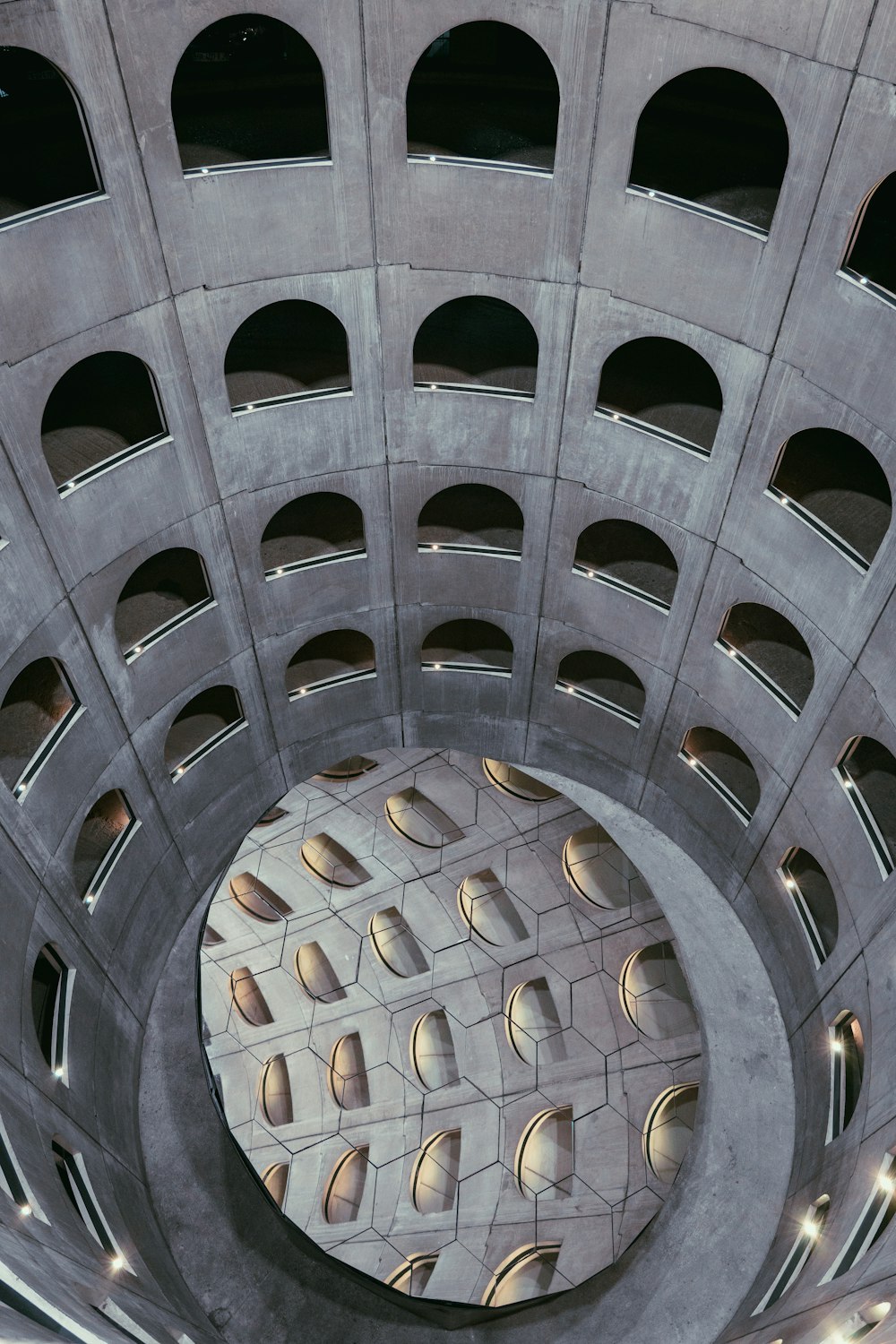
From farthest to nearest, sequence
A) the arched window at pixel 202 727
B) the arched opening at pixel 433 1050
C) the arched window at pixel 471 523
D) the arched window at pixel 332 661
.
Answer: the arched opening at pixel 433 1050 < the arched window at pixel 332 661 < the arched window at pixel 202 727 < the arched window at pixel 471 523

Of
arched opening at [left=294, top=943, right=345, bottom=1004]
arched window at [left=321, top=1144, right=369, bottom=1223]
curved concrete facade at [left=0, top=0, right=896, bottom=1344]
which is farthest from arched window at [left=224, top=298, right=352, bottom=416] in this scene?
arched window at [left=321, top=1144, right=369, bottom=1223]

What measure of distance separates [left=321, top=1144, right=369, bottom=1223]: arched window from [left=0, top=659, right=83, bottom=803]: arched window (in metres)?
12.8

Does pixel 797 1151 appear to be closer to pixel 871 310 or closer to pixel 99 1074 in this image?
pixel 99 1074

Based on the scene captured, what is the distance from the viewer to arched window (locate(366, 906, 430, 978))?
82.2 ft

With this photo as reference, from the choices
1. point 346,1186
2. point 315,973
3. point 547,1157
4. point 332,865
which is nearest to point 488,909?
point 332,865

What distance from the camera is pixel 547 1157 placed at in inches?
888

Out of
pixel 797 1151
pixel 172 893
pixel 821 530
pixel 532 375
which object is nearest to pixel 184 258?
pixel 532 375

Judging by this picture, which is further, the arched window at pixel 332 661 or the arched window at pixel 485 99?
the arched window at pixel 332 661

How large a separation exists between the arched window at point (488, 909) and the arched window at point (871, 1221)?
38.3 feet

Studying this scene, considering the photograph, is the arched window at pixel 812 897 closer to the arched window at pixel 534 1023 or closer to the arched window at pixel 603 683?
the arched window at pixel 603 683

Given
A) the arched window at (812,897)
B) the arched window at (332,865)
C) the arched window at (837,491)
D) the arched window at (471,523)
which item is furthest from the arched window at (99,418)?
the arched window at (332,865)

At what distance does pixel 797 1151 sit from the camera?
17.5 meters

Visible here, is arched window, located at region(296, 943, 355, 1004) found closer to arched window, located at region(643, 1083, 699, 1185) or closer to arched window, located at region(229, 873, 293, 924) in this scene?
arched window, located at region(229, 873, 293, 924)

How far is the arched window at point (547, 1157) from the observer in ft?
71.6
